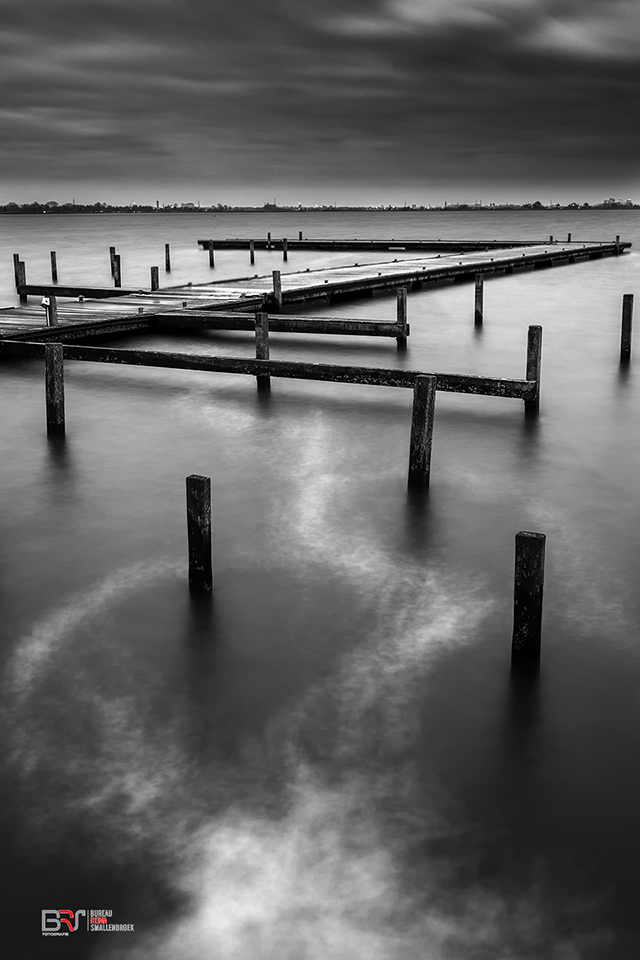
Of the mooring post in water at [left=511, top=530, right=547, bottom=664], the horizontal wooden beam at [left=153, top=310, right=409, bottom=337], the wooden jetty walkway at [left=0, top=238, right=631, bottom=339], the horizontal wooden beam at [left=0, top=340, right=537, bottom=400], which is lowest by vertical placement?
the mooring post in water at [left=511, top=530, right=547, bottom=664]

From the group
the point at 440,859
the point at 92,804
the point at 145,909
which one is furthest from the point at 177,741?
the point at 440,859

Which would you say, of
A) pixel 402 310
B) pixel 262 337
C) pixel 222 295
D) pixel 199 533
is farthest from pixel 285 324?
pixel 199 533

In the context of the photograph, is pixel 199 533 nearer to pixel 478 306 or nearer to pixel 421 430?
pixel 421 430

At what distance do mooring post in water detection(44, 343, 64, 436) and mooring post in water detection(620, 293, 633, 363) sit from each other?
13.2 meters

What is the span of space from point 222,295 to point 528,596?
76.1ft

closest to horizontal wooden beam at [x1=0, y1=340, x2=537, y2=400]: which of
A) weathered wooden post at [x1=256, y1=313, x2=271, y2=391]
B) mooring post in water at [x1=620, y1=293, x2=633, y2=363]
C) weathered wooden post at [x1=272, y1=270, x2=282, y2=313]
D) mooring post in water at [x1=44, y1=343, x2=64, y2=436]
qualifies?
weathered wooden post at [x1=256, y1=313, x2=271, y2=391]

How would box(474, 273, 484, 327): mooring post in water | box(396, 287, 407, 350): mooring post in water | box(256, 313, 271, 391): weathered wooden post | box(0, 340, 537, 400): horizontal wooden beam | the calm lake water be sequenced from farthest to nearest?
box(474, 273, 484, 327): mooring post in water
box(396, 287, 407, 350): mooring post in water
box(256, 313, 271, 391): weathered wooden post
box(0, 340, 537, 400): horizontal wooden beam
the calm lake water

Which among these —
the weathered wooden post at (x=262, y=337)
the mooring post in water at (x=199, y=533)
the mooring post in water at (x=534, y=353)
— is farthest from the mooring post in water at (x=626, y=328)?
the mooring post in water at (x=199, y=533)

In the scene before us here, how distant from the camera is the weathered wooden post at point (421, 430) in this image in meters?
11.9

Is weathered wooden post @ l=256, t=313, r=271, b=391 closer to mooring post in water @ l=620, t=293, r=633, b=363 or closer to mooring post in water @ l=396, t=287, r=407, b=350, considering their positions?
Result: mooring post in water @ l=396, t=287, r=407, b=350

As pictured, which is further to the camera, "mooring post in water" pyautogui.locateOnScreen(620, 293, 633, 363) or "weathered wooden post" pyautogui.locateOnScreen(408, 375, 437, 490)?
"mooring post in water" pyautogui.locateOnScreen(620, 293, 633, 363)

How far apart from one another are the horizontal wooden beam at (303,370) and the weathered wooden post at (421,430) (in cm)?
67

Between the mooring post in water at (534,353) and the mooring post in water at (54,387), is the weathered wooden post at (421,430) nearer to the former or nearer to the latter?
the mooring post in water at (534,353)

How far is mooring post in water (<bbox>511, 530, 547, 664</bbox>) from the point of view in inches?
280
